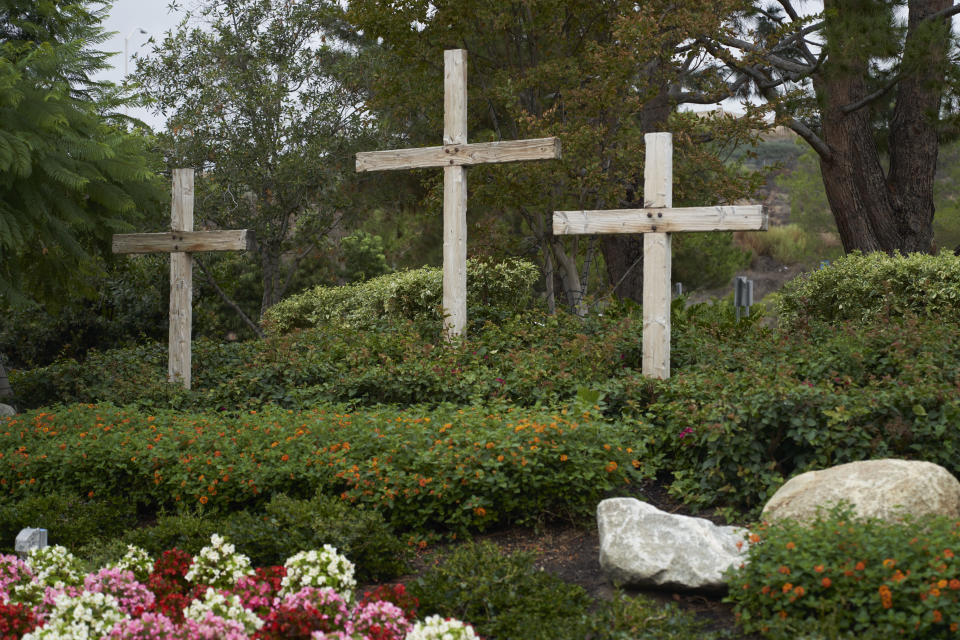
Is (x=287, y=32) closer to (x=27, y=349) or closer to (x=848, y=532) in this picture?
(x=27, y=349)

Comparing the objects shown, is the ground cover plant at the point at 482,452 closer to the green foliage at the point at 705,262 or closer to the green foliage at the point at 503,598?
the green foliage at the point at 503,598

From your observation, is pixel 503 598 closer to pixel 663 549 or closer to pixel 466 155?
pixel 663 549

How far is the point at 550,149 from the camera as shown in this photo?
825 cm

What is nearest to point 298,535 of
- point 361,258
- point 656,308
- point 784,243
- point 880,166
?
point 656,308

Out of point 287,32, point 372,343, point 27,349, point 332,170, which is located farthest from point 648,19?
point 27,349

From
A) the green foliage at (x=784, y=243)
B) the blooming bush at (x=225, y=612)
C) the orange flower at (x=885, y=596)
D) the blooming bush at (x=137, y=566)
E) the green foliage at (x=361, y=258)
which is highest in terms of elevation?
the green foliage at (x=784, y=243)

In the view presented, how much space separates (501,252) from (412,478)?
6.39 metres

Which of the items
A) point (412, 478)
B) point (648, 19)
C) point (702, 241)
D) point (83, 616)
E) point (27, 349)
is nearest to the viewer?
point (83, 616)

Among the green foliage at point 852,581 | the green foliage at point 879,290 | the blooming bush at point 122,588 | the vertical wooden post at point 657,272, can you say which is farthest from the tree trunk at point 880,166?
the blooming bush at point 122,588

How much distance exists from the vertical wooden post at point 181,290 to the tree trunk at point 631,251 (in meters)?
6.24

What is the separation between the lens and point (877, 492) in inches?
175

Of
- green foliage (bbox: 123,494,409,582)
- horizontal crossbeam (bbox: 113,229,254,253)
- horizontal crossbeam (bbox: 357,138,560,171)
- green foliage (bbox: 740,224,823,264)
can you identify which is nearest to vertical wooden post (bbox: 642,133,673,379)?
horizontal crossbeam (bbox: 357,138,560,171)

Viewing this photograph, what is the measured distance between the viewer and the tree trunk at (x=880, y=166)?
1341 cm

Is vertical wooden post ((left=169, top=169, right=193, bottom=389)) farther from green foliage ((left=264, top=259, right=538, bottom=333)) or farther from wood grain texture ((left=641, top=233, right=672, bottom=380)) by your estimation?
wood grain texture ((left=641, top=233, right=672, bottom=380))
